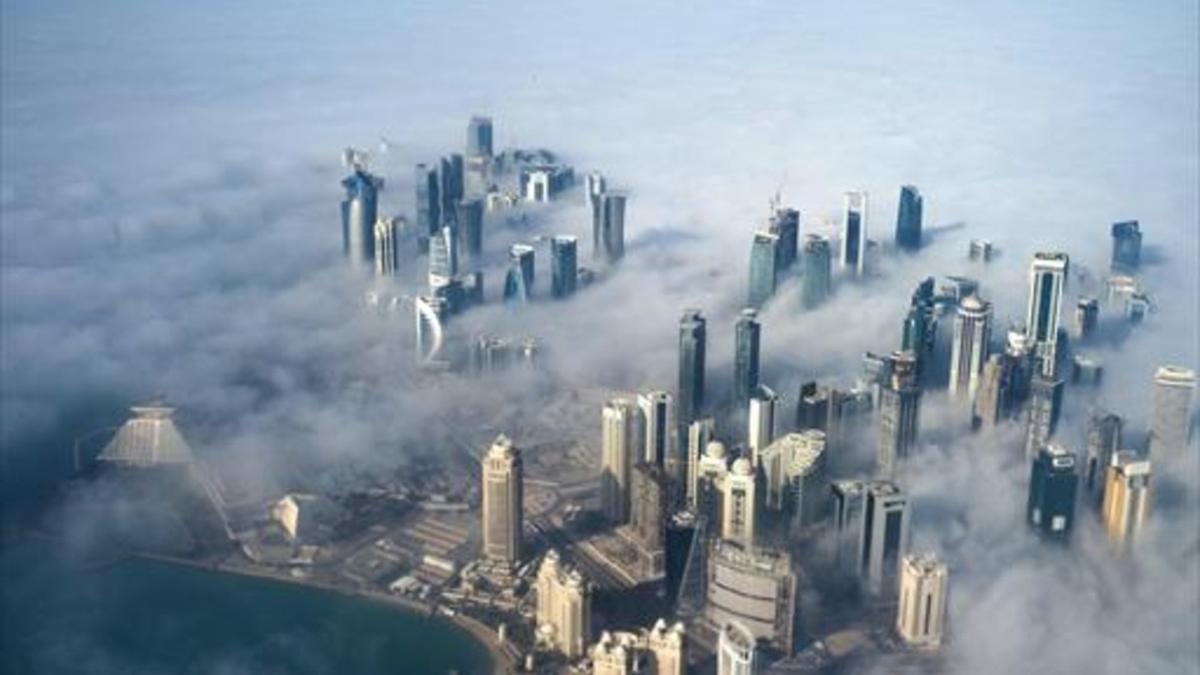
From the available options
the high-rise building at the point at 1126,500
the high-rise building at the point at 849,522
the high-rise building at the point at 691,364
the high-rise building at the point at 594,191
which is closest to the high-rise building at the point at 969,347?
the high-rise building at the point at 1126,500

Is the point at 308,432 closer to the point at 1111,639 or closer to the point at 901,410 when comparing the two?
the point at 901,410

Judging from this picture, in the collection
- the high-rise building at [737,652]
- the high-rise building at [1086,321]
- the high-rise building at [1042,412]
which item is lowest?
the high-rise building at [737,652]

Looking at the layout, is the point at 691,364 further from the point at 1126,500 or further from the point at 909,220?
the point at 909,220

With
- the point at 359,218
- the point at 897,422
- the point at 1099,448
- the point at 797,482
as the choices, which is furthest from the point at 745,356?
the point at 359,218

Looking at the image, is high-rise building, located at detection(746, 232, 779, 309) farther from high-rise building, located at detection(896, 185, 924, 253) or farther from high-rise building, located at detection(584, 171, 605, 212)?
high-rise building, located at detection(584, 171, 605, 212)

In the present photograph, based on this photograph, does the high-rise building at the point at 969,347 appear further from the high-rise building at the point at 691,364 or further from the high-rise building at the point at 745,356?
the high-rise building at the point at 691,364

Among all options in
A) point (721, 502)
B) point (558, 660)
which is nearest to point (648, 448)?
point (721, 502)

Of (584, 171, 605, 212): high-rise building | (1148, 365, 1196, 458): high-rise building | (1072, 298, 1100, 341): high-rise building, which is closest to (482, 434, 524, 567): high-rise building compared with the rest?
(1148, 365, 1196, 458): high-rise building
